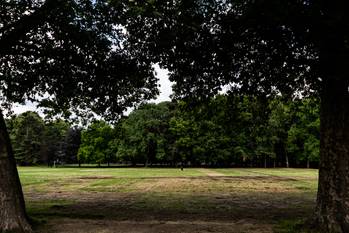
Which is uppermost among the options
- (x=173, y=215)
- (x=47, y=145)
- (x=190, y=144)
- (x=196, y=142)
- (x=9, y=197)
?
(x=196, y=142)

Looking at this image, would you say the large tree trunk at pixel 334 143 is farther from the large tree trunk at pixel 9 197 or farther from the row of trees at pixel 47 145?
the row of trees at pixel 47 145

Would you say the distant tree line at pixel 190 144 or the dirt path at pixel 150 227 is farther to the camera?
the distant tree line at pixel 190 144

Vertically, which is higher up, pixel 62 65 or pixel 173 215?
pixel 62 65

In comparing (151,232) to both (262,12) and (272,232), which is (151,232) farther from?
(262,12)

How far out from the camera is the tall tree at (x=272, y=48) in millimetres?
12133

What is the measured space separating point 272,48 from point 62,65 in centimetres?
823

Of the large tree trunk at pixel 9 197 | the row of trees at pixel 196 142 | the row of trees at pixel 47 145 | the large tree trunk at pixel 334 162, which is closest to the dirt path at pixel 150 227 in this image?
the large tree trunk at pixel 9 197

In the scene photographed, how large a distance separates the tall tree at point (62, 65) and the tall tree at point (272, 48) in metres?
1.27

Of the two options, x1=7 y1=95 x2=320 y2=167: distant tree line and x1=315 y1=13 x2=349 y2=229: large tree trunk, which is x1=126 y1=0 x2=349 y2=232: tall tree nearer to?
x1=315 y1=13 x2=349 y2=229: large tree trunk

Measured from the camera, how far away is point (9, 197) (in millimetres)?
13312

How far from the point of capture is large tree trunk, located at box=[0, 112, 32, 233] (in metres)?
13.0

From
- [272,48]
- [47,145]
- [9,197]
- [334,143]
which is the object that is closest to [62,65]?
[9,197]

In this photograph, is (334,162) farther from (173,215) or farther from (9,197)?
(9,197)

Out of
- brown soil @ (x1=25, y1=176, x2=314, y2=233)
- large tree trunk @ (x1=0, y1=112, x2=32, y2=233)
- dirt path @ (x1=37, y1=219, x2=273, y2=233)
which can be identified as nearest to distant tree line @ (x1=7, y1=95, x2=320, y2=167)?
brown soil @ (x1=25, y1=176, x2=314, y2=233)
